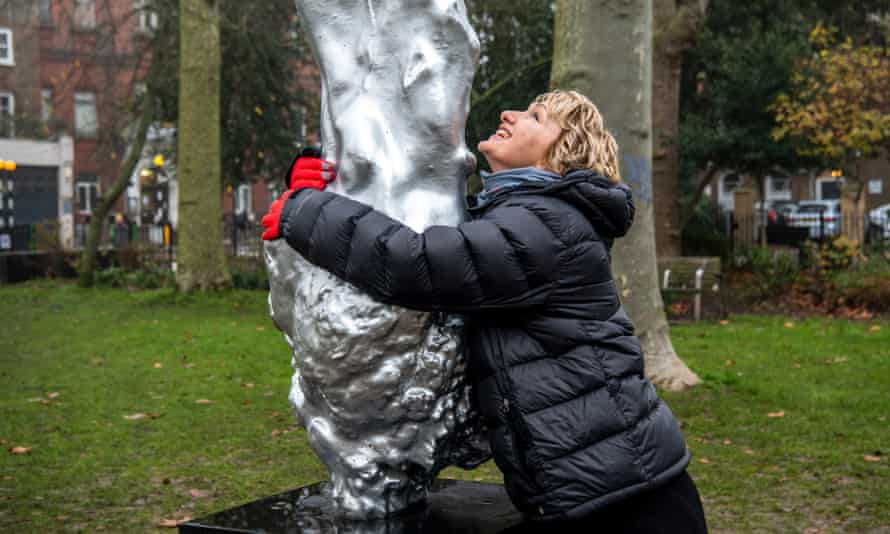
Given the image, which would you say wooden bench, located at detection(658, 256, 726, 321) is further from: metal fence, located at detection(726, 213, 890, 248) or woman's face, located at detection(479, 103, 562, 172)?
woman's face, located at detection(479, 103, 562, 172)

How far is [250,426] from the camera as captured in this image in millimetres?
8141

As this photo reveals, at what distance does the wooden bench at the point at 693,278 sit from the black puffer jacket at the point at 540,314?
11738mm

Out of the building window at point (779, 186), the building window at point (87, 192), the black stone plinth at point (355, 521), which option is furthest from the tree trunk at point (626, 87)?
the building window at point (779, 186)

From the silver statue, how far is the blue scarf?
0.18m

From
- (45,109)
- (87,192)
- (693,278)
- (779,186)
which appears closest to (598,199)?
(693,278)

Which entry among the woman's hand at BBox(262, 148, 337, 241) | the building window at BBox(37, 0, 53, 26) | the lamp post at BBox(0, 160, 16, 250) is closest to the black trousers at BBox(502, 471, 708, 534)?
the woman's hand at BBox(262, 148, 337, 241)

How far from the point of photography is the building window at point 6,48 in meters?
42.0

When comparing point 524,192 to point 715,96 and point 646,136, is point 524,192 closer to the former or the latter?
point 646,136

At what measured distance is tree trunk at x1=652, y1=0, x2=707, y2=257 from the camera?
17.0 meters

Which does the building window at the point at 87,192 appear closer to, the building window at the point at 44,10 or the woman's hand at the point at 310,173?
the building window at the point at 44,10

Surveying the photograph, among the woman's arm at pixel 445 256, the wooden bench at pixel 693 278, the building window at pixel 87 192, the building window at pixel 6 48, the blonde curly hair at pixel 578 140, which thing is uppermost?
the building window at pixel 6 48

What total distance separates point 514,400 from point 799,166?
1967cm

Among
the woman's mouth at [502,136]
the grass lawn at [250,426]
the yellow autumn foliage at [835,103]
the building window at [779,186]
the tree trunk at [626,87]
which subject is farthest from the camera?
the building window at [779,186]

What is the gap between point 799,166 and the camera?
21406mm
